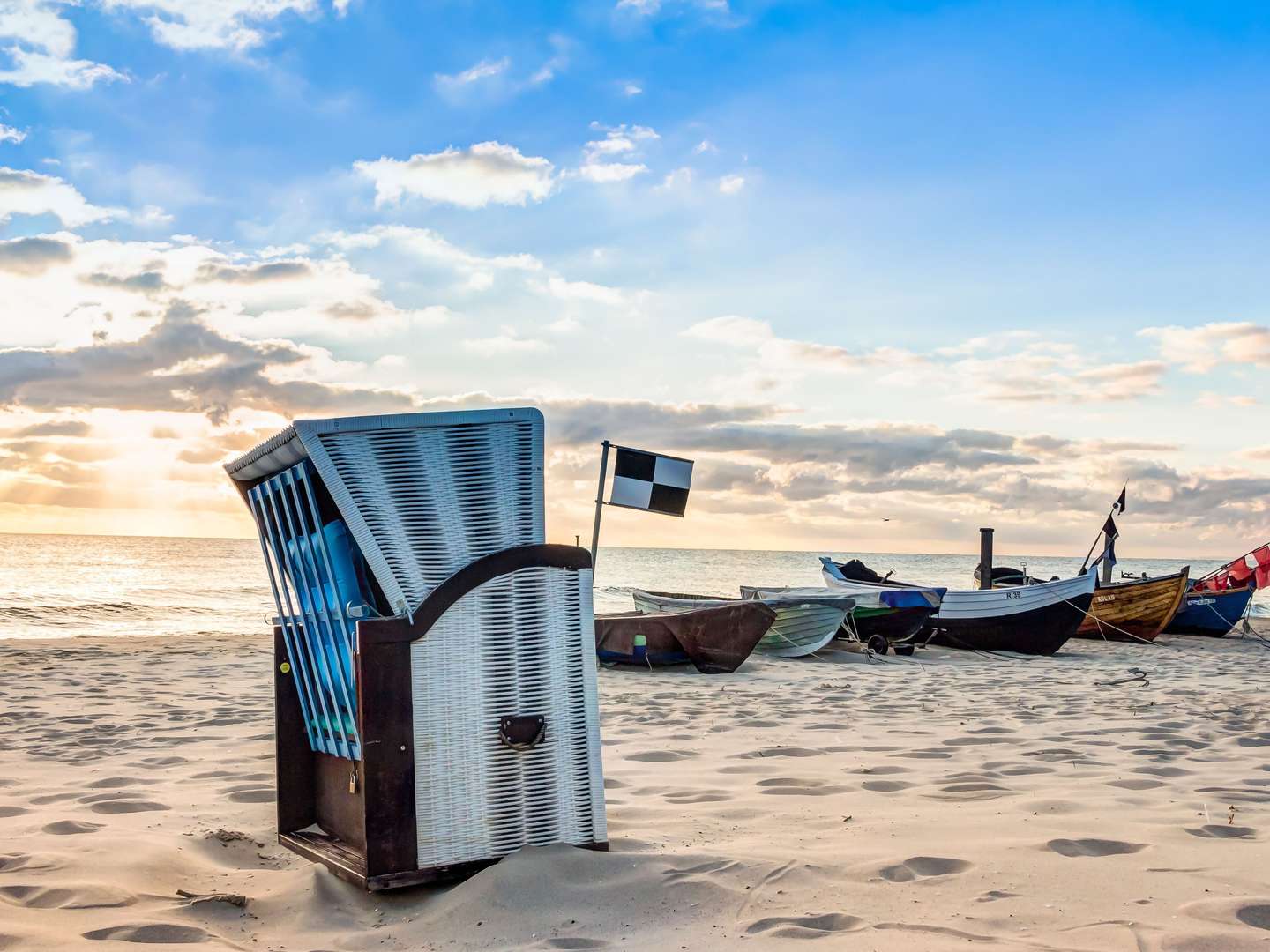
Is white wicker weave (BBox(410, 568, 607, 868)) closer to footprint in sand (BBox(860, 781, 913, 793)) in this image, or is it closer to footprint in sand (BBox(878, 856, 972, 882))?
footprint in sand (BBox(878, 856, 972, 882))

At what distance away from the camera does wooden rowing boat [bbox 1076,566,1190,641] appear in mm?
17875

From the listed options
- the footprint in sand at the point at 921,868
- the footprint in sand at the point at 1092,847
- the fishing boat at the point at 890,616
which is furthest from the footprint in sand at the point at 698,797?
the fishing boat at the point at 890,616

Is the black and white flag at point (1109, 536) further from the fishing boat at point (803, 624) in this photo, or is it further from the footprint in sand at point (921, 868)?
the footprint in sand at point (921, 868)

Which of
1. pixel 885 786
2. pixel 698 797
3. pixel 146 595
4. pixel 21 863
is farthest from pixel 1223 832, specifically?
pixel 146 595

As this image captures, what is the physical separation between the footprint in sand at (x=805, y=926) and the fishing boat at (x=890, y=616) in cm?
1051

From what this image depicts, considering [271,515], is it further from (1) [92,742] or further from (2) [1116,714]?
(2) [1116,714]

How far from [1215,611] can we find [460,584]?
2102 cm

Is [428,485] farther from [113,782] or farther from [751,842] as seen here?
[113,782]

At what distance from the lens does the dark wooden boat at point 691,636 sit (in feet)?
35.3

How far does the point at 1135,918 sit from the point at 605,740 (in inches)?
161

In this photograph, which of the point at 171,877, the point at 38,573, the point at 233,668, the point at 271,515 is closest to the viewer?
the point at 171,877

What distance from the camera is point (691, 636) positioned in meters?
11.0

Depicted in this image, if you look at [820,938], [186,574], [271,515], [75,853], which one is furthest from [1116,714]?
[186,574]

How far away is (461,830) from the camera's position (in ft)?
10.9
